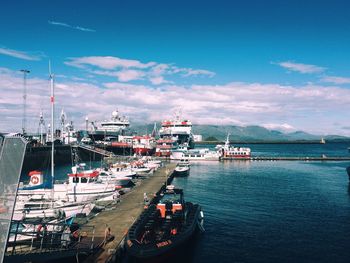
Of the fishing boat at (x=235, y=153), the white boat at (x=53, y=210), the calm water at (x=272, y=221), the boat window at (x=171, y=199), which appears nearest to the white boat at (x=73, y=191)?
the white boat at (x=53, y=210)

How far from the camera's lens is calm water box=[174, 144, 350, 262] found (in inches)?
1118

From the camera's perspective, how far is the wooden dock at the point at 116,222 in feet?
72.4

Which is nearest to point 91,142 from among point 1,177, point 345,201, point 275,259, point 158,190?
point 158,190

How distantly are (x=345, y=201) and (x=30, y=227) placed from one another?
46252 millimetres

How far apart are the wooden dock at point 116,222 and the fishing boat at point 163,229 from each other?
3.74 ft

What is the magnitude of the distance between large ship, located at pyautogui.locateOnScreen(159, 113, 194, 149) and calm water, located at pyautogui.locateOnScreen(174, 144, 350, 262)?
102 meters

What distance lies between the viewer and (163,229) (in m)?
29.3

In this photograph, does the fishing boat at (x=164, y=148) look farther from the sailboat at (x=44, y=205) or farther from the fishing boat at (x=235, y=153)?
the sailboat at (x=44, y=205)

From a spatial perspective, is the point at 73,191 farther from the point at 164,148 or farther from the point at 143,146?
the point at 164,148

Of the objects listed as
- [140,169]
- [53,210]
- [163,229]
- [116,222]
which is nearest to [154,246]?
[163,229]

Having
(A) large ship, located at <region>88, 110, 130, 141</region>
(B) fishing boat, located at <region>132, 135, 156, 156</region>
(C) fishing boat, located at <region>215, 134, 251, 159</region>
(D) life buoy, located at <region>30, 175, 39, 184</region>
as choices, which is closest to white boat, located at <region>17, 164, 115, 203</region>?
(D) life buoy, located at <region>30, 175, 39, 184</region>

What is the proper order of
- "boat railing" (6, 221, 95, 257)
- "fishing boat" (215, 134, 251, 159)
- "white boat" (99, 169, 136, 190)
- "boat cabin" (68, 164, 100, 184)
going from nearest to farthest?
"boat railing" (6, 221, 95, 257), "boat cabin" (68, 164, 100, 184), "white boat" (99, 169, 136, 190), "fishing boat" (215, 134, 251, 159)

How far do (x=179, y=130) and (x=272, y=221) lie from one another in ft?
446

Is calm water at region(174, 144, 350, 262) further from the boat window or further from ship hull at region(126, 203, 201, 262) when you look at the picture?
the boat window
